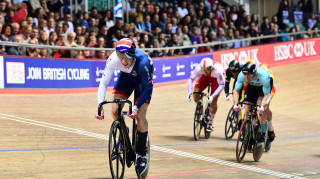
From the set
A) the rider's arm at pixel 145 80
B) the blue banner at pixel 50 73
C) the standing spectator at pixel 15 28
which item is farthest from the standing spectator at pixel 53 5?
the rider's arm at pixel 145 80

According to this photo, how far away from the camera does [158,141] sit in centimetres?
912

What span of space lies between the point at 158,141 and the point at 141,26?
6278 mm

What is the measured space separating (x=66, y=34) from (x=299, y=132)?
5.13 m

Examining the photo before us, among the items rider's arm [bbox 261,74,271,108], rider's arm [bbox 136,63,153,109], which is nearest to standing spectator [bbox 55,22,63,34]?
rider's arm [bbox 261,74,271,108]

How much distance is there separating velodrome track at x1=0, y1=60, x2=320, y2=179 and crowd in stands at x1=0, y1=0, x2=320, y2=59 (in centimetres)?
111

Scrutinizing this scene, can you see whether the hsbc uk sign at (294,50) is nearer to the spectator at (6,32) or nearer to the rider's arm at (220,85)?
the rider's arm at (220,85)

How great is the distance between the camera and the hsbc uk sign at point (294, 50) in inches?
757

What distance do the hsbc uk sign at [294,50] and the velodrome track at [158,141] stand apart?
15.4 ft

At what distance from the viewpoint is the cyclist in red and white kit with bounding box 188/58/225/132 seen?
9.66m

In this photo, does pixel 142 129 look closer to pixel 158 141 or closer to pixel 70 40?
pixel 158 141

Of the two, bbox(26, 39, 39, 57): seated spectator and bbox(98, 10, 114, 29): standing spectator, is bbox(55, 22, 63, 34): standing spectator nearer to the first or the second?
bbox(26, 39, 39, 57): seated spectator

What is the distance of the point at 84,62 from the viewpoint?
1278 centimetres

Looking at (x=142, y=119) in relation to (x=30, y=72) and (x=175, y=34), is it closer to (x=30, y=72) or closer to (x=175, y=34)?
(x=30, y=72)

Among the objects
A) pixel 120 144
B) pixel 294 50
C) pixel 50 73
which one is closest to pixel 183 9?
pixel 294 50
